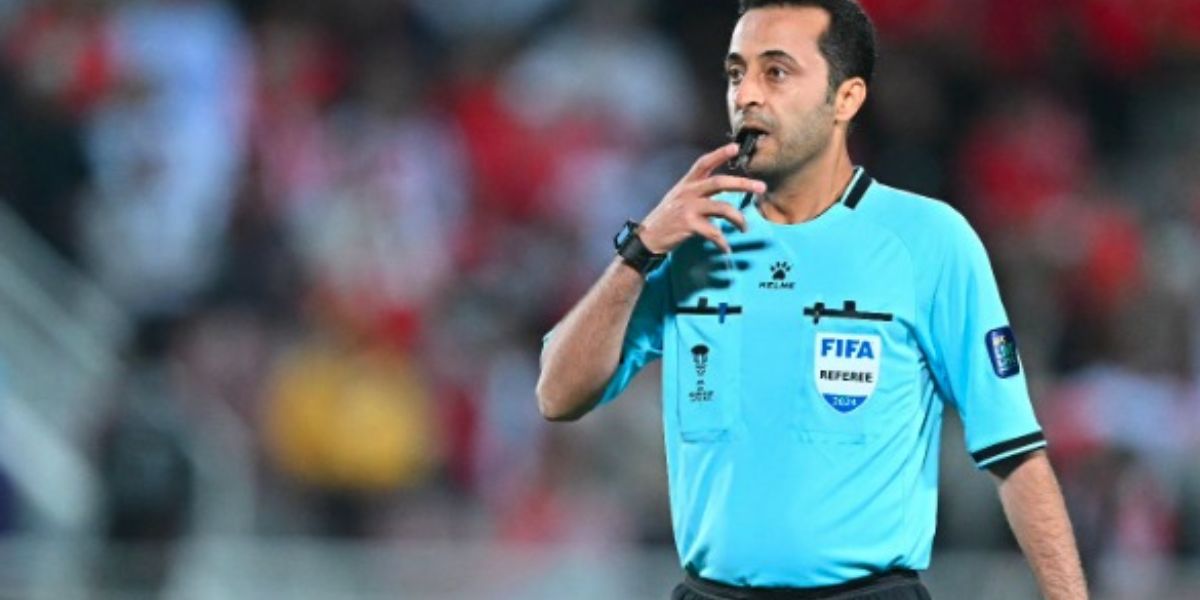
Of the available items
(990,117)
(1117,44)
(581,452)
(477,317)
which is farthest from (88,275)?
(1117,44)

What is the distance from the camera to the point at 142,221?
10.5 meters

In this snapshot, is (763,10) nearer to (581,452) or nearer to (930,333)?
(930,333)

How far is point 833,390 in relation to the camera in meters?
4.32

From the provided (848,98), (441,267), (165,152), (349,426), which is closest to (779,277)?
(848,98)

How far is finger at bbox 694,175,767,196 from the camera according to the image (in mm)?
4242

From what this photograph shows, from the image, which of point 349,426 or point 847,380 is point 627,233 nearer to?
point 847,380

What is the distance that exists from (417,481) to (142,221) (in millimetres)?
1830

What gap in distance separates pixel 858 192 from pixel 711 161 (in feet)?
1.25

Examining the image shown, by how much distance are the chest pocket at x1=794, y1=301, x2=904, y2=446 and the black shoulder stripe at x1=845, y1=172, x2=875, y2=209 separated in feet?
0.84

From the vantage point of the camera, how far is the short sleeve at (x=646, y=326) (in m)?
4.59

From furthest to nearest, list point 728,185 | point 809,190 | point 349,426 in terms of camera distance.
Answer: point 349,426 → point 809,190 → point 728,185

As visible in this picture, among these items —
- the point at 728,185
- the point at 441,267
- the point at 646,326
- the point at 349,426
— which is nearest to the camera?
the point at 728,185

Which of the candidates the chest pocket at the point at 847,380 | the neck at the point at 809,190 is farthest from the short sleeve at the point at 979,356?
the neck at the point at 809,190

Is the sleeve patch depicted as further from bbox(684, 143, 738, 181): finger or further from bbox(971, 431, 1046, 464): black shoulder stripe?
bbox(684, 143, 738, 181): finger
